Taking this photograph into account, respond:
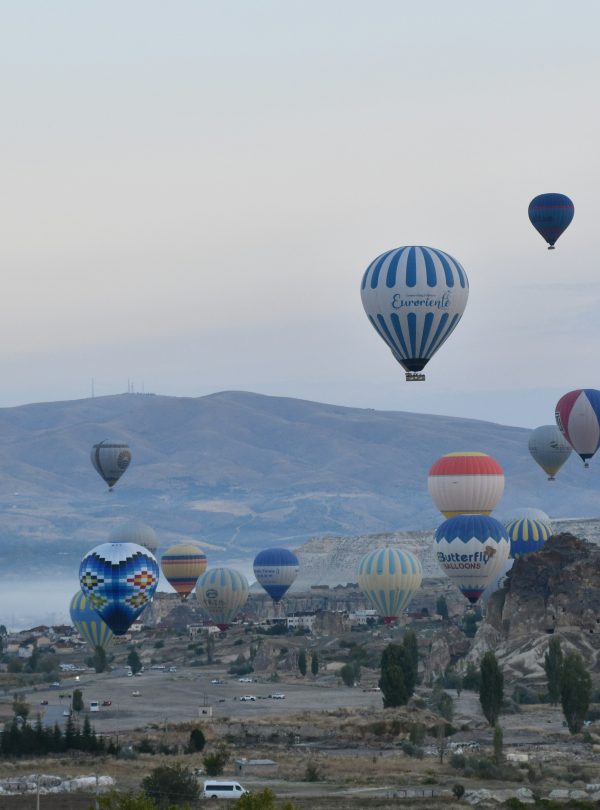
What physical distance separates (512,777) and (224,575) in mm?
93199

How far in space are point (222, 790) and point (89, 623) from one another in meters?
60.9

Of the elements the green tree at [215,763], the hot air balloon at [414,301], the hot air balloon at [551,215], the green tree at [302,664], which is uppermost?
the hot air balloon at [551,215]

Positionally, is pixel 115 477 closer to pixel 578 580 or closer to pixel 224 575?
pixel 224 575

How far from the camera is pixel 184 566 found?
614 feet

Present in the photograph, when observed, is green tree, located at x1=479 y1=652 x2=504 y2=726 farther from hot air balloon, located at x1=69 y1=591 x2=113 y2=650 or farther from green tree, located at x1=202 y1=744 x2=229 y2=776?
hot air balloon, located at x1=69 y1=591 x2=113 y2=650

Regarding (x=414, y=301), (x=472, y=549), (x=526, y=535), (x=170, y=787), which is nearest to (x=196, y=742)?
(x=170, y=787)

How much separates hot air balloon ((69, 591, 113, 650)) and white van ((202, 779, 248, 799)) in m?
58.2

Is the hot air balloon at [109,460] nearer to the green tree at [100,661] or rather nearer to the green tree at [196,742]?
the green tree at [100,661]

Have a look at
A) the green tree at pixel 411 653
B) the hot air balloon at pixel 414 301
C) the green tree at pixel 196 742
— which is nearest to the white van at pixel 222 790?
the green tree at pixel 196 742

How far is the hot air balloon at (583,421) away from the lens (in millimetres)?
128875

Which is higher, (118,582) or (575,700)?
(118,582)

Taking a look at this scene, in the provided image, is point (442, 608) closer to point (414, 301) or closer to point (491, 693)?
point (414, 301)

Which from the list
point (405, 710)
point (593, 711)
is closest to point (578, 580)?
point (593, 711)

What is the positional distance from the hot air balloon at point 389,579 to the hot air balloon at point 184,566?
4386 cm
